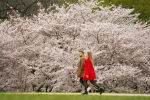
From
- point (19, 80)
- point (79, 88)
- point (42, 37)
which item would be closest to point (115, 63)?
point (79, 88)

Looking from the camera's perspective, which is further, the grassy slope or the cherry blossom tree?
the grassy slope

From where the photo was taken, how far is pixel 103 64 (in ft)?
47.4

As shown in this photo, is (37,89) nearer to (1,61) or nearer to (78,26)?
(1,61)

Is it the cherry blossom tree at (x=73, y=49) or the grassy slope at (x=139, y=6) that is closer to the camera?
the cherry blossom tree at (x=73, y=49)

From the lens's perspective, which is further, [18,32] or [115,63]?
[18,32]

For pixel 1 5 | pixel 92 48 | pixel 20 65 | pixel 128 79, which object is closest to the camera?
pixel 92 48

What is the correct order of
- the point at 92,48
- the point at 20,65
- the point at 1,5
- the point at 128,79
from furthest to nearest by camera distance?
1. the point at 1,5
2. the point at 20,65
3. the point at 128,79
4. the point at 92,48

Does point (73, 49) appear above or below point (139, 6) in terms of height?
below

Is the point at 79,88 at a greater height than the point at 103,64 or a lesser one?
lesser

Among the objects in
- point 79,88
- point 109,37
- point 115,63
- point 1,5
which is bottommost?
point 79,88

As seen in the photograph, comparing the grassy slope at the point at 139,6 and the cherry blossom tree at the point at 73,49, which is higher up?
the grassy slope at the point at 139,6

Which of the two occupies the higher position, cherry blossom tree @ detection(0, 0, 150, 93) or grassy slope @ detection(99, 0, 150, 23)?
grassy slope @ detection(99, 0, 150, 23)

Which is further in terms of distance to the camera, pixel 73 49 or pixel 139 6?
pixel 139 6

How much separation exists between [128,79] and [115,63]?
1256mm
